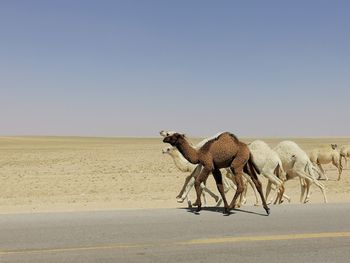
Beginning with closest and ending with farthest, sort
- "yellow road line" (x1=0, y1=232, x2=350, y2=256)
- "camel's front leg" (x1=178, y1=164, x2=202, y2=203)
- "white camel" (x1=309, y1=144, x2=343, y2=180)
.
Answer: "yellow road line" (x1=0, y1=232, x2=350, y2=256) → "camel's front leg" (x1=178, y1=164, x2=202, y2=203) → "white camel" (x1=309, y1=144, x2=343, y2=180)

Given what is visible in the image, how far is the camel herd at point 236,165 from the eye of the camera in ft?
32.1

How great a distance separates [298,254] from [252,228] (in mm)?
1544

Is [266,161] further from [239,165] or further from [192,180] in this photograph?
[239,165]

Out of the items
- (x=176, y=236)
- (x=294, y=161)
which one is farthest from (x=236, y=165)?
(x=294, y=161)

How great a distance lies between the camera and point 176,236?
7539mm

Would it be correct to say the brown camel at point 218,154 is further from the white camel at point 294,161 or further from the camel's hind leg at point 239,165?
the white camel at point 294,161

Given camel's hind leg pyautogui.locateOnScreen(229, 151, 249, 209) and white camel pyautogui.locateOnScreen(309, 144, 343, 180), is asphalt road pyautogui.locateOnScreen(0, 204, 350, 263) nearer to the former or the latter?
camel's hind leg pyautogui.locateOnScreen(229, 151, 249, 209)

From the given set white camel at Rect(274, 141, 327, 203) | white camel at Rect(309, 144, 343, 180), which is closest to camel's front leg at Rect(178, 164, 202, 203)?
white camel at Rect(274, 141, 327, 203)

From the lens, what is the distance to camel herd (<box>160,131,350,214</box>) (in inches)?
385

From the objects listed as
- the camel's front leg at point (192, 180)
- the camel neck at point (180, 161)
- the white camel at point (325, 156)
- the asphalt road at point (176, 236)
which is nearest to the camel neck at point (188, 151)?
the asphalt road at point (176, 236)

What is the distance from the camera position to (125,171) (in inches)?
1238

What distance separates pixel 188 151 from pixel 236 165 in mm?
961

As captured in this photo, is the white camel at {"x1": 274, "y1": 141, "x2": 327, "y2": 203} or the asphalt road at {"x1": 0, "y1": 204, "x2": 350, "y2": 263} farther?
the white camel at {"x1": 274, "y1": 141, "x2": 327, "y2": 203}

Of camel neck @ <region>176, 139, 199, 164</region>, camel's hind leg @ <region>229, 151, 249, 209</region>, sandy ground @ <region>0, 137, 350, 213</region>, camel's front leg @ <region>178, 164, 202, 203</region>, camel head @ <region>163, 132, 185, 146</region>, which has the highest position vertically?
camel head @ <region>163, 132, 185, 146</region>
